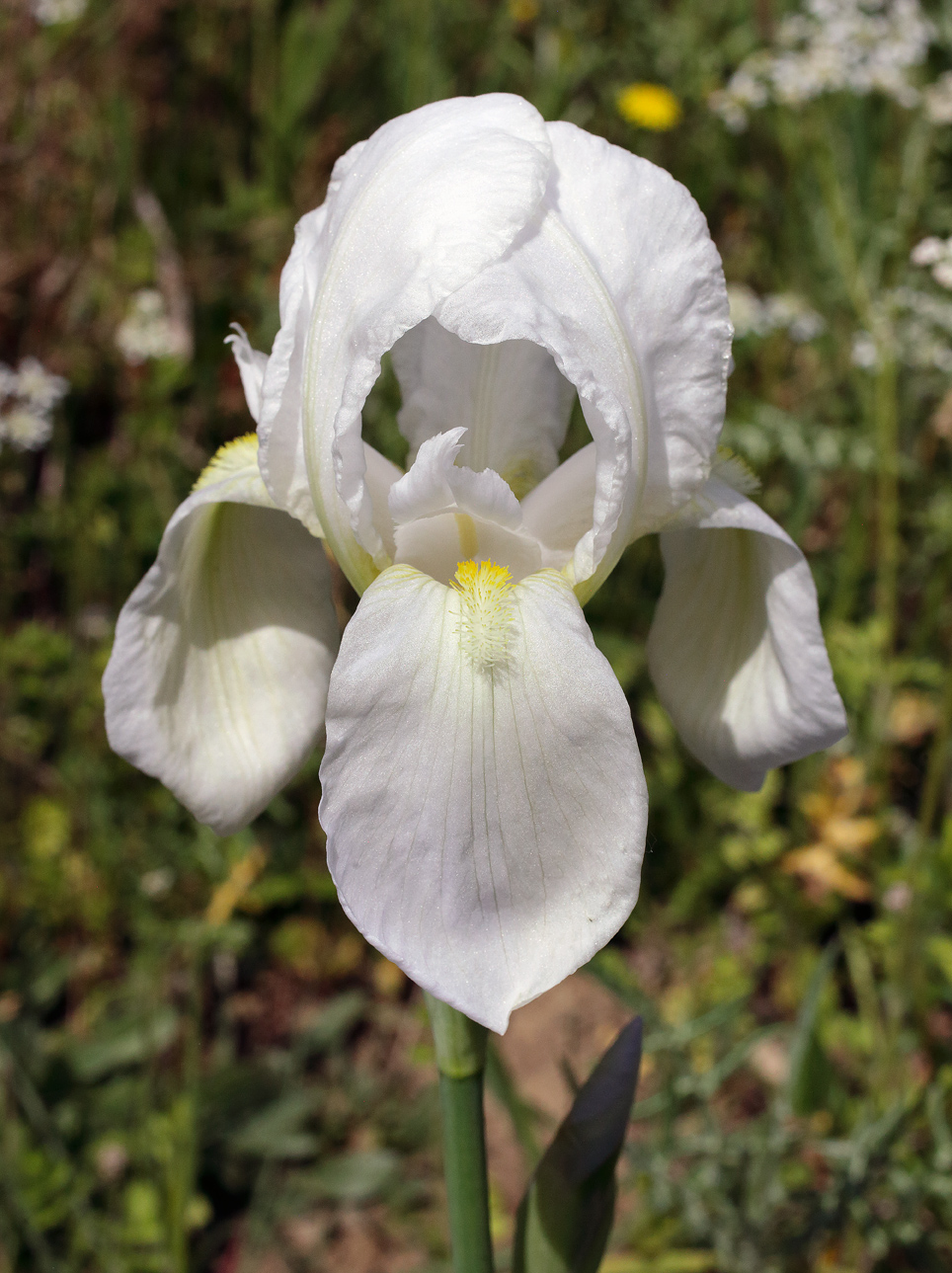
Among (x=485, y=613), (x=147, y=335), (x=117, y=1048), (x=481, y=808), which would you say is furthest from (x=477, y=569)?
(x=147, y=335)

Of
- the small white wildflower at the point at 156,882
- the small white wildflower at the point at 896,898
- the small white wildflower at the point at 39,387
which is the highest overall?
the small white wildflower at the point at 39,387

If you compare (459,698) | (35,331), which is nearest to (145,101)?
(35,331)

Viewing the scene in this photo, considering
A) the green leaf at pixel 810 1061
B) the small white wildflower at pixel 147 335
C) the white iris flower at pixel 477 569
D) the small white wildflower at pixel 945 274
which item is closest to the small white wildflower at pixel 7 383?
the small white wildflower at pixel 147 335

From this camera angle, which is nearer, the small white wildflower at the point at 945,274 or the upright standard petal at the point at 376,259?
the upright standard petal at the point at 376,259

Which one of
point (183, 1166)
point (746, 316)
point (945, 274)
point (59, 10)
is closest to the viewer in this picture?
point (945, 274)

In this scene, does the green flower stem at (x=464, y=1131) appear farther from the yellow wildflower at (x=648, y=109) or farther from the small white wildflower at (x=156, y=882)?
the yellow wildflower at (x=648, y=109)

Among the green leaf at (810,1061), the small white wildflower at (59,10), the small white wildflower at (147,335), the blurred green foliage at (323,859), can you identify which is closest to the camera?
the green leaf at (810,1061)

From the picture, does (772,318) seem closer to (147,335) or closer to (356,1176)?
(147,335)

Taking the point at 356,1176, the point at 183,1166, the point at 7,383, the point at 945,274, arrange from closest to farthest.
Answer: the point at 945,274, the point at 183,1166, the point at 356,1176, the point at 7,383

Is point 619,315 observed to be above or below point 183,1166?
above
